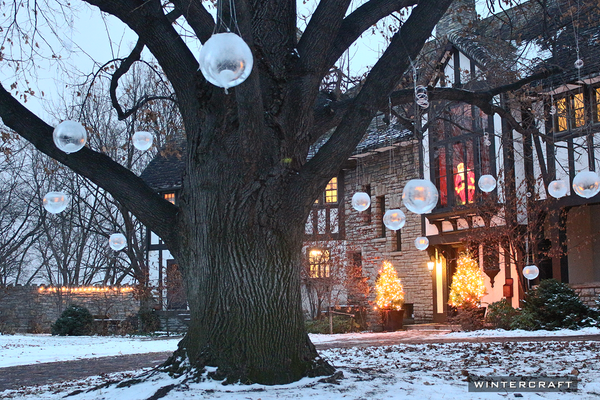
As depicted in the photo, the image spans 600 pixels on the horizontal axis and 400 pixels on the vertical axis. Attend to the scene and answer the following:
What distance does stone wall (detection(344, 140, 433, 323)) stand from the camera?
20609 millimetres

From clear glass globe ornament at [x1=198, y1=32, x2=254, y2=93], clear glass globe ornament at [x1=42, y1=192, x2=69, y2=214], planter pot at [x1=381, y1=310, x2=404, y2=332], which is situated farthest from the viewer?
planter pot at [x1=381, y1=310, x2=404, y2=332]

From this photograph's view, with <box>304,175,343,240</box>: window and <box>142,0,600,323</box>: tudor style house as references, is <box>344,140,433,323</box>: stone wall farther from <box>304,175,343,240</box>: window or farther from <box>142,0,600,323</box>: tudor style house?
<box>304,175,343,240</box>: window

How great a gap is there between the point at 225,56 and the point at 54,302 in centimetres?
2197

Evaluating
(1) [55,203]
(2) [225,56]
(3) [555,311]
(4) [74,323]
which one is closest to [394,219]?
(1) [55,203]

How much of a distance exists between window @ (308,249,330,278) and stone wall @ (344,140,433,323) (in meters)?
1.75

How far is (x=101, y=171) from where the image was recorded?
6.05 m

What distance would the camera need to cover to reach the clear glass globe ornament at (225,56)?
3.54m

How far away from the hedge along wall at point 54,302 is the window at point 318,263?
7.36 metres

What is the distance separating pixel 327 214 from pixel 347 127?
15525mm

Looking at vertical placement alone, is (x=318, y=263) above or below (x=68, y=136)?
below

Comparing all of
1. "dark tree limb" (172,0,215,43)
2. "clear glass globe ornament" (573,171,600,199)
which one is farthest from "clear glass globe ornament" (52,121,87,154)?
"clear glass globe ornament" (573,171,600,199)

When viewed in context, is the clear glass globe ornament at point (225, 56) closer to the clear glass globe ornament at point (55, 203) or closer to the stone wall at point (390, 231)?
the clear glass globe ornament at point (55, 203)

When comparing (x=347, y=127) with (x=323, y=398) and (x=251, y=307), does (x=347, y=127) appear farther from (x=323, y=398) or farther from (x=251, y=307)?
(x=323, y=398)

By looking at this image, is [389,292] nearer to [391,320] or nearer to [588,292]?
[391,320]
